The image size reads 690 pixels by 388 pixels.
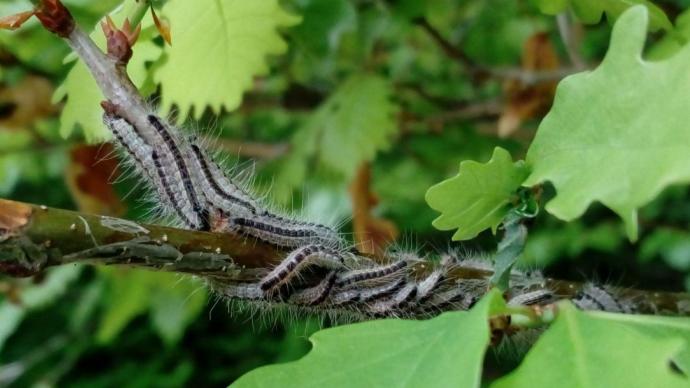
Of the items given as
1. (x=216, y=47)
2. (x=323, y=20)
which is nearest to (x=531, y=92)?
(x=323, y=20)

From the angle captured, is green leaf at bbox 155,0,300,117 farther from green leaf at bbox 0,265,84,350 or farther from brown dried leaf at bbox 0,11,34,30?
green leaf at bbox 0,265,84,350

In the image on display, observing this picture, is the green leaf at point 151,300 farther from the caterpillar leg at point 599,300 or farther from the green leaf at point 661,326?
the green leaf at point 661,326

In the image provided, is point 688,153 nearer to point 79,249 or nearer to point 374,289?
point 374,289

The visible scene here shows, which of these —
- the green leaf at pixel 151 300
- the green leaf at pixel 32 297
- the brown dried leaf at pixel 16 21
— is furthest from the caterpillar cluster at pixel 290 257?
the green leaf at pixel 151 300

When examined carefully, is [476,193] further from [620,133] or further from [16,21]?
[16,21]

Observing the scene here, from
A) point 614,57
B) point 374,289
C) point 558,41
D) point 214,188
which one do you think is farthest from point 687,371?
point 558,41
